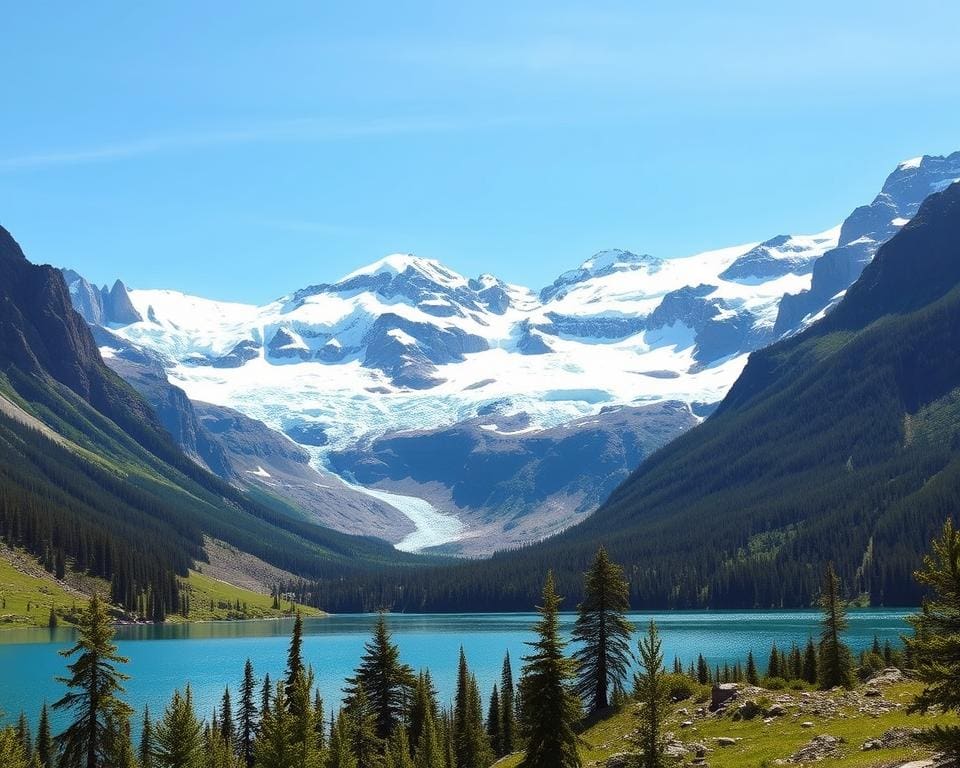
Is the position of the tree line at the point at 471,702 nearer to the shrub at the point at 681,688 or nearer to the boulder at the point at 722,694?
the shrub at the point at 681,688

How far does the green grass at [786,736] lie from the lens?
43.2 meters

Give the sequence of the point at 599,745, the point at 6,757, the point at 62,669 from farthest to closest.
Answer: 1. the point at 62,669
2. the point at 599,745
3. the point at 6,757

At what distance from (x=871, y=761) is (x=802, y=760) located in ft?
15.6

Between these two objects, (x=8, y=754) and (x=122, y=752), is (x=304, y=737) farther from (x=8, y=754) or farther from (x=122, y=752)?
(x=122, y=752)

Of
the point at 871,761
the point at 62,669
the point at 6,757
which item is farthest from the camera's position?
the point at 62,669

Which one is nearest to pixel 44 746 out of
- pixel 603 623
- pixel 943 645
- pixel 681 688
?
pixel 603 623

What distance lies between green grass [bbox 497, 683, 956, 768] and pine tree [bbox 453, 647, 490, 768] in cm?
2123

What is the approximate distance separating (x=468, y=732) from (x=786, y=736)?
3979 cm

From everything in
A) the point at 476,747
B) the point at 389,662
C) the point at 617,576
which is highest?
the point at 617,576

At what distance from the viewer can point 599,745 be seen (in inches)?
2485

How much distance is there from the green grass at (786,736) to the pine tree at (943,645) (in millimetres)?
6097

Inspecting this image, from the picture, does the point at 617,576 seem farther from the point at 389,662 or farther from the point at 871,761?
the point at 871,761

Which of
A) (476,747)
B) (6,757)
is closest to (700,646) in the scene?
(476,747)

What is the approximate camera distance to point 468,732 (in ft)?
282
